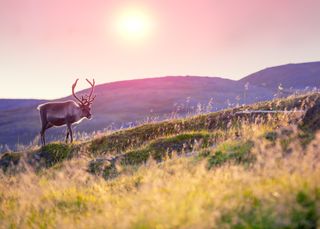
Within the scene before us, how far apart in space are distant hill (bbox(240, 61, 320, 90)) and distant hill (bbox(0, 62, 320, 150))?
35 cm

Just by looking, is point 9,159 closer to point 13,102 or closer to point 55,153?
point 55,153

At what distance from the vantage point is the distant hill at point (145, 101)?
6888 cm

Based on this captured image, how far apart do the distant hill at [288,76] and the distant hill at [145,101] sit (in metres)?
0.35

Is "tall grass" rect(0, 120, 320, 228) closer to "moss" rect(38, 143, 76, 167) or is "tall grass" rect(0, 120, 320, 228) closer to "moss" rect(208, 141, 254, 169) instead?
"moss" rect(208, 141, 254, 169)

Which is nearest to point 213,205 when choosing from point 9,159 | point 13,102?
point 9,159

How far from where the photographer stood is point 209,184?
20.3 ft

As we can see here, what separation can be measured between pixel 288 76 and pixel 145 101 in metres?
59.1

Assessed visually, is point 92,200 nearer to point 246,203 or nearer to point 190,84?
point 246,203

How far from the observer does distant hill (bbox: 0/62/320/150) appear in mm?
68875

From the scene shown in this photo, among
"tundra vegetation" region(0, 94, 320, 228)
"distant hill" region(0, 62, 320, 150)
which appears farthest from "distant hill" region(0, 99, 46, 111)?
"tundra vegetation" region(0, 94, 320, 228)

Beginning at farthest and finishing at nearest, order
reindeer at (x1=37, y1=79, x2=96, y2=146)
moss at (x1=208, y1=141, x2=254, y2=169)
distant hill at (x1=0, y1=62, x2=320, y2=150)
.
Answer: distant hill at (x1=0, y1=62, x2=320, y2=150)
reindeer at (x1=37, y1=79, x2=96, y2=146)
moss at (x1=208, y1=141, x2=254, y2=169)

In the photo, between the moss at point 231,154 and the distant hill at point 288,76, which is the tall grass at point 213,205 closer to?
the moss at point 231,154

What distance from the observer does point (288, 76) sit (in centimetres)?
13125

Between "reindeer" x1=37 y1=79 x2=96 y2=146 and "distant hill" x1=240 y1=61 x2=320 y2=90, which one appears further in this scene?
"distant hill" x1=240 y1=61 x2=320 y2=90
